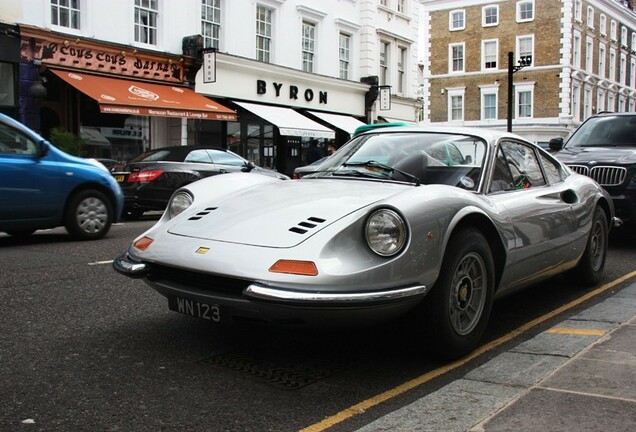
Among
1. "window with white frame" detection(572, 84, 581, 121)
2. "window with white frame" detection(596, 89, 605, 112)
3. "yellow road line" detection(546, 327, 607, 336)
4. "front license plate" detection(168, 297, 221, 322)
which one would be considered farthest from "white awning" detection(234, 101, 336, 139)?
"window with white frame" detection(596, 89, 605, 112)

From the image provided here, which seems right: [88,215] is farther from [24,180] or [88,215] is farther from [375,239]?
[375,239]

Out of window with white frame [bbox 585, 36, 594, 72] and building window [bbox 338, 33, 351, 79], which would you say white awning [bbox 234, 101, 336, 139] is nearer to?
building window [bbox 338, 33, 351, 79]

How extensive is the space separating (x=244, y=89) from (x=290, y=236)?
758 inches

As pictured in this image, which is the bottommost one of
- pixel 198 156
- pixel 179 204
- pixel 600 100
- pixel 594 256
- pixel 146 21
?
pixel 594 256

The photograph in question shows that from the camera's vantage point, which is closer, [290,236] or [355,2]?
[290,236]

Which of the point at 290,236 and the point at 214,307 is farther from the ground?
the point at 290,236

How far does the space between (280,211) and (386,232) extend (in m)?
0.70

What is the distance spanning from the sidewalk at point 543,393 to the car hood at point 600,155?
483 cm

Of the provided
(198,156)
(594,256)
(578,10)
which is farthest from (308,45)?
(578,10)

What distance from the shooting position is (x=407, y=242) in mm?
3332

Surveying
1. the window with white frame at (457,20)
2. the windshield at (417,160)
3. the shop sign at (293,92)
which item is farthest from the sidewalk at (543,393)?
the window with white frame at (457,20)

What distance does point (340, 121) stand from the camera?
1019 inches

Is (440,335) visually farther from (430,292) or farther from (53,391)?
(53,391)

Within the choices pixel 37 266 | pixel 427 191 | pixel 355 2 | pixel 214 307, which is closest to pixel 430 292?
pixel 427 191
